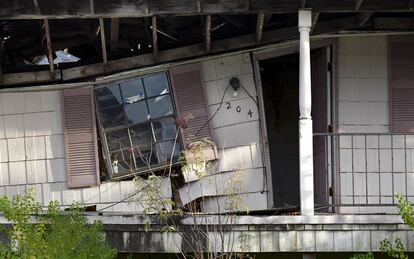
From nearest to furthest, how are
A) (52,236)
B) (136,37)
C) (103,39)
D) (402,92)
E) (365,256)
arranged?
(52,236), (365,256), (103,39), (402,92), (136,37)

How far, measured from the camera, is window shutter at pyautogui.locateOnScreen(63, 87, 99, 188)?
11.8 meters

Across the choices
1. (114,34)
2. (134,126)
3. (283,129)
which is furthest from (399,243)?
(114,34)

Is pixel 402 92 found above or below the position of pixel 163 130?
above

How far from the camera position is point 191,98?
11977 millimetres

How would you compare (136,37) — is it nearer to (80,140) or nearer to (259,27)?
(80,140)

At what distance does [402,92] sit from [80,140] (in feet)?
13.6

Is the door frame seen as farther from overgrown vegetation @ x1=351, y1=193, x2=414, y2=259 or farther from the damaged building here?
overgrown vegetation @ x1=351, y1=193, x2=414, y2=259

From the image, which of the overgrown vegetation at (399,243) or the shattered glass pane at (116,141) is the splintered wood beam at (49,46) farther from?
the overgrown vegetation at (399,243)

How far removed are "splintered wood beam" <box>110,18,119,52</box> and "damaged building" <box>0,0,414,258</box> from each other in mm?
33

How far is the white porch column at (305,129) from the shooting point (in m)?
10.9

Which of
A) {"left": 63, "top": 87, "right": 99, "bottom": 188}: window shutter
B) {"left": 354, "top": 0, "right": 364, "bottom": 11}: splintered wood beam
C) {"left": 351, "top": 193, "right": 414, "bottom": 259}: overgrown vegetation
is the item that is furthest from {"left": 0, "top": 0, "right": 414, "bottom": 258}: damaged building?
{"left": 351, "top": 193, "right": 414, "bottom": 259}: overgrown vegetation

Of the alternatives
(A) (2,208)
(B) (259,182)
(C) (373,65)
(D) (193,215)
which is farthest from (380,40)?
(A) (2,208)

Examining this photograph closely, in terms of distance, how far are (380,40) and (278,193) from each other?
3.13 metres

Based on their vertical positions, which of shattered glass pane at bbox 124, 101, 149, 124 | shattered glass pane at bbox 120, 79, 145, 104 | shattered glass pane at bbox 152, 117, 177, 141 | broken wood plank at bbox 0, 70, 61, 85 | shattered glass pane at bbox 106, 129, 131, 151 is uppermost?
broken wood plank at bbox 0, 70, 61, 85
